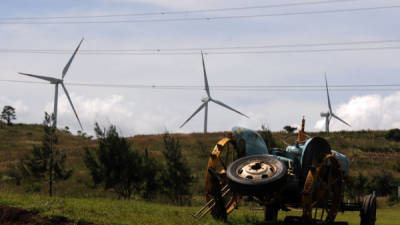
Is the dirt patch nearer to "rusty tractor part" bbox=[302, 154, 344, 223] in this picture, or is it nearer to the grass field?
the grass field

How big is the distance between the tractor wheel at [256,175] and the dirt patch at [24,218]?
3889 millimetres

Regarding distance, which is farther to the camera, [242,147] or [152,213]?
[152,213]

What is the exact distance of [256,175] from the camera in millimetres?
13672

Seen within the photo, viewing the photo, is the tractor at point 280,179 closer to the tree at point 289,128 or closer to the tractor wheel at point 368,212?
the tractor wheel at point 368,212

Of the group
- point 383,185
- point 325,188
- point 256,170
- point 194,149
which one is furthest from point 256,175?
point 194,149

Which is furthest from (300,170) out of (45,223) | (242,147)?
(45,223)

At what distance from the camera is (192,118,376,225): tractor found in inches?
531

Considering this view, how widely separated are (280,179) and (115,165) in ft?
84.3

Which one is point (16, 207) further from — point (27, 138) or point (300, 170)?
point (27, 138)

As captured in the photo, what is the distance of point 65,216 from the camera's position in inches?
547

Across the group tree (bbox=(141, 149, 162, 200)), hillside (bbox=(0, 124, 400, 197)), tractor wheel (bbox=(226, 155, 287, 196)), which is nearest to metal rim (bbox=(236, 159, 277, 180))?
tractor wheel (bbox=(226, 155, 287, 196))

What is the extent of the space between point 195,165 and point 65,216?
45083mm

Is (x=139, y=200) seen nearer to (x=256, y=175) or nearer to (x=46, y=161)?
(x=46, y=161)

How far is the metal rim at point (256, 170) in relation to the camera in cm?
1361
